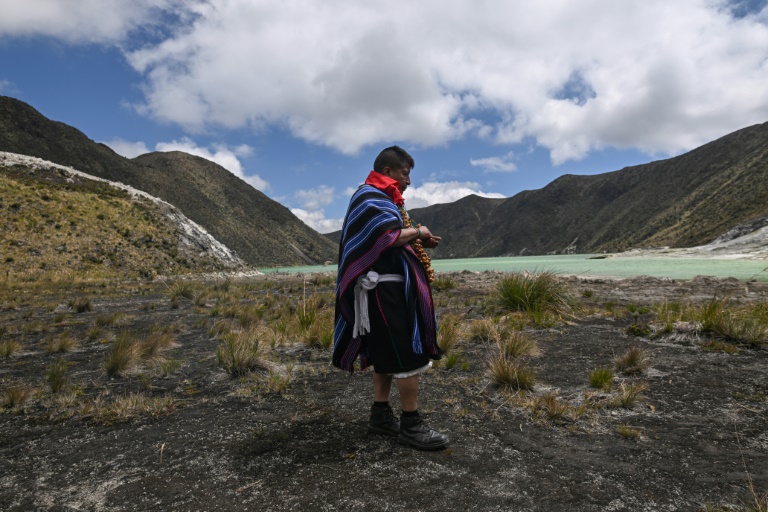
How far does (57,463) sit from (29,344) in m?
5.62

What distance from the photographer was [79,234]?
25.9m

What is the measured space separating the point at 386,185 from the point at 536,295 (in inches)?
257

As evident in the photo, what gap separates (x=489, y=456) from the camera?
261cm

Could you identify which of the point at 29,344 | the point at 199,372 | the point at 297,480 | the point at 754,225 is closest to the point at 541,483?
the point at 297,480

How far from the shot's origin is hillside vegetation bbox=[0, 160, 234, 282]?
895 inches

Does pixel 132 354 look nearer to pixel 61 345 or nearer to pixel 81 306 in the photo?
pixel 61 345

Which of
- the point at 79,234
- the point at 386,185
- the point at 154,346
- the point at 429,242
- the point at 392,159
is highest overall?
the point at 79,234

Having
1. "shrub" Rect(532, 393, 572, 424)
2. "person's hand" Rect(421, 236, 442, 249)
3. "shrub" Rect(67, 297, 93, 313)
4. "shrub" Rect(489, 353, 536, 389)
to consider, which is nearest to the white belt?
"person's hand" Rect(421, 236, 442, 249)

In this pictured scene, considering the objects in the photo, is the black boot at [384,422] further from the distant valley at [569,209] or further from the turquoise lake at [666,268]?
the distant valley at [569,209]

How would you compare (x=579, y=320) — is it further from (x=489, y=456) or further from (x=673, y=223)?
(x=673, y=223)

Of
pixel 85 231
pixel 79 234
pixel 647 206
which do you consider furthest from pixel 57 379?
pixel 647 206

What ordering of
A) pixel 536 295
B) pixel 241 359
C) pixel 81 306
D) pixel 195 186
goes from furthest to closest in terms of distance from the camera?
pixel 195 186 < pixel 81 306 < pixel 536 295 < pixel 241 359

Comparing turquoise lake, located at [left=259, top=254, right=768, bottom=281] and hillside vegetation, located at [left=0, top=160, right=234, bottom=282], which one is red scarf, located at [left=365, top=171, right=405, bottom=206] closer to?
turquoise lake, located at [left=259, top=254, right=768, bottom=281]

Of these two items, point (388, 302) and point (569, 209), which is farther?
point (569, 209)
